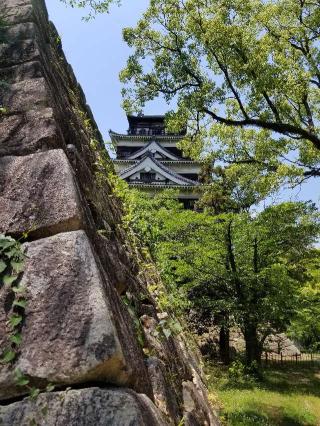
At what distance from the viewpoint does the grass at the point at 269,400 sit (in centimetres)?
1123

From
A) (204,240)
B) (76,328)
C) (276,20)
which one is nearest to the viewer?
(76,328)

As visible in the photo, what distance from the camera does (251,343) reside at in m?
16.2

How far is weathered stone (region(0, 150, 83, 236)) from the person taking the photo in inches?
91.1

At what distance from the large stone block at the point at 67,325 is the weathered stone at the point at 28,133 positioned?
868 millimetres

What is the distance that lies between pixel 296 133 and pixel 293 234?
673 centimetres

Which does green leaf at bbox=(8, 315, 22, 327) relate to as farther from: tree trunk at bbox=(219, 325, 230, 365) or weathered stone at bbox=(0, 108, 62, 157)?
tree trunk at bbox=(219, 325, 230, 365)

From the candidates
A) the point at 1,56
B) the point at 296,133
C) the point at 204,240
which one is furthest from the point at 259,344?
the point at 1,56

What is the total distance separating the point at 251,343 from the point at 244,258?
3.26m

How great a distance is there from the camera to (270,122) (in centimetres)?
955

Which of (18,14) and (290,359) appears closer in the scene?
(18,14)

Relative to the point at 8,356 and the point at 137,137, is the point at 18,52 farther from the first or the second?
the point at 137,137

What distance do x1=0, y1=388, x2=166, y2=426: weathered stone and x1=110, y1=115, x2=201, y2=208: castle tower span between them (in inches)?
1000

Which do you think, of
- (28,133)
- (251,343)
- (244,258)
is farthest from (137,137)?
(28,133)

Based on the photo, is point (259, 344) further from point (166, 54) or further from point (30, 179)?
point (30, 179)
